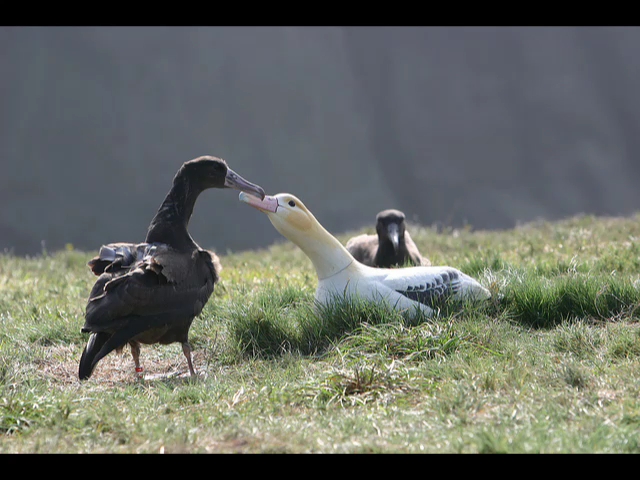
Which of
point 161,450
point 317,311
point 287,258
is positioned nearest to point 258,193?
point 317,311

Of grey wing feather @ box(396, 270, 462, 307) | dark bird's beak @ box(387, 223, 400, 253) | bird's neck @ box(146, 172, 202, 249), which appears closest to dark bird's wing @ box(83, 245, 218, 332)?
bird's neck @ box(146, 172, 202, 249)

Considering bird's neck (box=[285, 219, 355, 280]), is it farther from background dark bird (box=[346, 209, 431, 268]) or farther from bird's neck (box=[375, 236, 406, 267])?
bird's neck (box=[375, 236, 406, 267])

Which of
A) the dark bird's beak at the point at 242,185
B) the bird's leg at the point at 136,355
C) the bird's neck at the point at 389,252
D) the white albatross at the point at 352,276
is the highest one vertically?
the dark bird's beak at the point at 242,185

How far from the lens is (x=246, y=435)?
350 cm

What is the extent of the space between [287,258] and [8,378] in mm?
5414

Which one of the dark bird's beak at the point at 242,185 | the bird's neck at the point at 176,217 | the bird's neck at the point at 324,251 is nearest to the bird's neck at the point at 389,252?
the bird's neck at the point at 324,251

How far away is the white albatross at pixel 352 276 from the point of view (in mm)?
5184

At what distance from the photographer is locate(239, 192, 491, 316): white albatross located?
5184mm

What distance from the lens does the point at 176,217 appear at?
5.53 meters

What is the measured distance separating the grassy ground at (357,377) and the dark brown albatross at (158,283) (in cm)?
28

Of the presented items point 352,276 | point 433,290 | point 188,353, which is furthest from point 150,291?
point 433,290

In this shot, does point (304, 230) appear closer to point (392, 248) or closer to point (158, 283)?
point (158, 283)

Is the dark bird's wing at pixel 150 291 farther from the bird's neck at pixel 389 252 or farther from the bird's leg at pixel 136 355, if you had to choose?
the bird's neck at pixel 389 252

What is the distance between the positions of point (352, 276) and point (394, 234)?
7.29 feet
